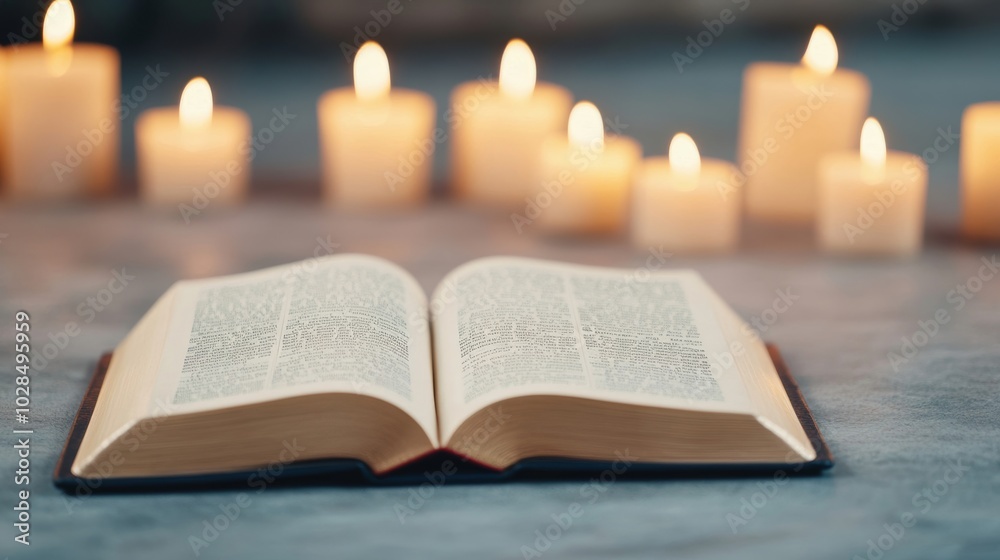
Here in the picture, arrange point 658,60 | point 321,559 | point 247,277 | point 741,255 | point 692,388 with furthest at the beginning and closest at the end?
point 658,60 → point 741,255 → point 247,277 → point 692,388 → point 321,559

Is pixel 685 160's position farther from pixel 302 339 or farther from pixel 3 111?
pixel 3 111

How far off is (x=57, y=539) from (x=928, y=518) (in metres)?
0.73

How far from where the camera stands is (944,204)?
199 cm

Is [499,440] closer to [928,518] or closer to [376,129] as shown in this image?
[928,518]

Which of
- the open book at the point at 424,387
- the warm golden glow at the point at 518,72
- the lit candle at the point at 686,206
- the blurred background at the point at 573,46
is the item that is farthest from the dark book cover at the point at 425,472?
the blurred background at the point at 573,46

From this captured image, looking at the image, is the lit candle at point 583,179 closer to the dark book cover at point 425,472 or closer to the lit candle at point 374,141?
the lit candle at point 374,141

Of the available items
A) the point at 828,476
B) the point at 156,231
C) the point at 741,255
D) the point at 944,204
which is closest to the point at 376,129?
the point at 156,231

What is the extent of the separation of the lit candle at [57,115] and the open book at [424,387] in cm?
81

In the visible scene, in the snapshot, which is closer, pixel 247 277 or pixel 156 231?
pixel 247 277

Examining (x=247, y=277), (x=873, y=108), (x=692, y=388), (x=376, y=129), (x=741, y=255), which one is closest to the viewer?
(x=692, y=388)

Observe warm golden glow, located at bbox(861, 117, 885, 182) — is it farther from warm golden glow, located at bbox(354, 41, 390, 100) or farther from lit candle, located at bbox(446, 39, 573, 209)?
warm golden glow, located at bbox(354, 41, 390, 100)

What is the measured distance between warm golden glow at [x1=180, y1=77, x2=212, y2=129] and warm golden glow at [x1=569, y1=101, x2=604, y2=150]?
59 cm

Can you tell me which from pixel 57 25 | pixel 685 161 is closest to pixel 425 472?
pixel 685 161

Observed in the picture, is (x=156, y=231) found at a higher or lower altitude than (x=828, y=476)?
lower
